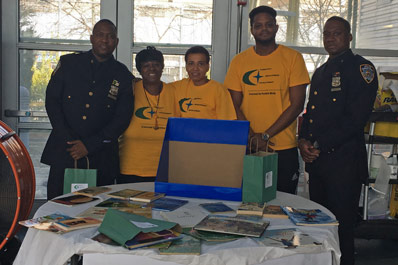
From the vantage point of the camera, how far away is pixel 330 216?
1602 millimetres

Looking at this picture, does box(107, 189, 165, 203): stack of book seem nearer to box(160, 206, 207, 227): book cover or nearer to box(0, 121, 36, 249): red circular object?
box(160, 206, 207, 227): book cover

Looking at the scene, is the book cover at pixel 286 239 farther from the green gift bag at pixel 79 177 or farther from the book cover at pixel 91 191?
the green gift bag at pixel 79 177

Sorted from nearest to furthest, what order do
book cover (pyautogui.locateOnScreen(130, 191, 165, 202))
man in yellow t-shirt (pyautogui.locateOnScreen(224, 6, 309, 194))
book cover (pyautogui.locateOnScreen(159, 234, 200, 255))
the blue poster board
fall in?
book cover (pyautogui.locateOnScreen(159, 234, 200, 255)) → book cover (pyautogui.locateOnScreen(130, 191, 165, 202)) → the blue poster board → man in yellow t-shirt (pyautogui.locateOnScreen(224, 6, 309, 194))

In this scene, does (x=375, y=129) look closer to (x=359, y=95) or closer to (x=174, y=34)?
(x=359, y=95)

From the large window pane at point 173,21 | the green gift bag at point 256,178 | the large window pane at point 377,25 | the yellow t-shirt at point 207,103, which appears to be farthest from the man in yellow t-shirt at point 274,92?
the large window pane at point 377,25

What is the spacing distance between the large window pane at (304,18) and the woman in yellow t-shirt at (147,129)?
1373mm

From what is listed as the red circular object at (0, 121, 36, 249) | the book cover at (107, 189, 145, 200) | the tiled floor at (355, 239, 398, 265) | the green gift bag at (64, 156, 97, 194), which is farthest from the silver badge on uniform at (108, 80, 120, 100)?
the tiled floor at (355, 239, 398, 265)

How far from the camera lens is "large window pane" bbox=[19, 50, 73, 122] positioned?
146 inches

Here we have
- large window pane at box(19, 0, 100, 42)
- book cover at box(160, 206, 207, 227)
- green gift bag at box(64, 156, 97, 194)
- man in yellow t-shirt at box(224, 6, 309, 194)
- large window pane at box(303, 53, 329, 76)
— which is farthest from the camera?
large window pane at box(303, 53, 329, 76)

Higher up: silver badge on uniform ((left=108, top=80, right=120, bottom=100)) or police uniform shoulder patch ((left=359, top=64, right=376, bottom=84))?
police uniform shoulder patch ((left=359, top=64, right=376, bottom=84))

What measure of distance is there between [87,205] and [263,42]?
154 centimetres

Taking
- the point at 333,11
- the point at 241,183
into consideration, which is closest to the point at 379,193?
the point at 333,11

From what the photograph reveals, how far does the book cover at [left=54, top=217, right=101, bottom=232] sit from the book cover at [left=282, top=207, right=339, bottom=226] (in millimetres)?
651

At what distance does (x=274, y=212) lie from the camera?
1.63 m
